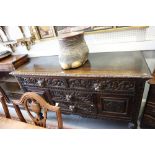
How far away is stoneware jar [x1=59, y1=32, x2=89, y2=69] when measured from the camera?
1.22 m

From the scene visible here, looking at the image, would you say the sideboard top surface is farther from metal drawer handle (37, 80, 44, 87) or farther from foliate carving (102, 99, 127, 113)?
foliate carving (102, 99, 127, 113)

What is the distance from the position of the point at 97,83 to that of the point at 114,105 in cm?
31

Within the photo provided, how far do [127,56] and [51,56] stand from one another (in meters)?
0.96

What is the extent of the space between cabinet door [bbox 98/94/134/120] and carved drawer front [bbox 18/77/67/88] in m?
0.42

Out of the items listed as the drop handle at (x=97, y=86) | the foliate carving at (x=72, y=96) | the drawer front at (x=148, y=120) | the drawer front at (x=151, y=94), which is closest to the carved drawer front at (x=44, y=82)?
the foliate carving at (x=72, y=96)

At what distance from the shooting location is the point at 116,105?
4.35 ft

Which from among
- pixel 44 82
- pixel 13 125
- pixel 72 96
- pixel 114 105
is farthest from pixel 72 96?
pixel 13 125

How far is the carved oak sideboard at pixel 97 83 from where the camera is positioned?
1141mm

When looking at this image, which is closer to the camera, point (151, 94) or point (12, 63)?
point (151, 94)

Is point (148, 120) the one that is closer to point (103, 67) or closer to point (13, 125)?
point (103, 67)

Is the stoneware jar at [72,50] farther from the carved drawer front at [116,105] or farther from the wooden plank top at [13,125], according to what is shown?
the wooden plank top at [13,125]

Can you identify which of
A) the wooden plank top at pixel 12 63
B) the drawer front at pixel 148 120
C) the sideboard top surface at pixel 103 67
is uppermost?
the wooden plank top at pixel 12 63

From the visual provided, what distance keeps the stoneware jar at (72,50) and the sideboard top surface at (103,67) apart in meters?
0.07
